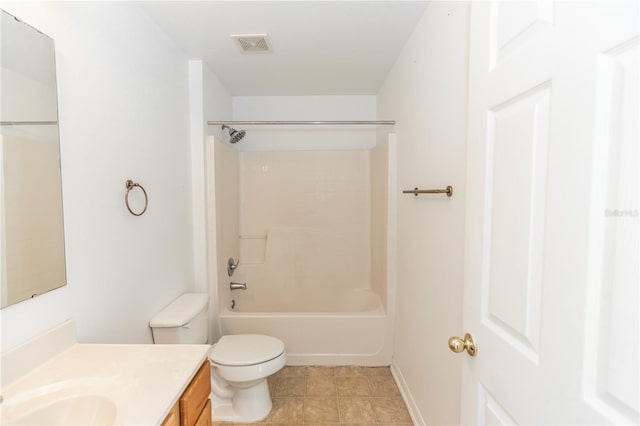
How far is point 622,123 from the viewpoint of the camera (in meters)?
0.49

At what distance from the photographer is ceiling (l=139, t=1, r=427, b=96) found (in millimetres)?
1661

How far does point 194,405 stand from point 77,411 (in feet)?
1.01

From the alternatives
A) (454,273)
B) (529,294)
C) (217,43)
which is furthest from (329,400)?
(217,43)

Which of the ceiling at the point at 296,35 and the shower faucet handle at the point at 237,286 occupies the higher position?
the ceiling at the point at 296,35

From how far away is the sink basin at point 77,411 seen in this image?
33.8 inches

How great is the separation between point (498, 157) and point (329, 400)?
198cm

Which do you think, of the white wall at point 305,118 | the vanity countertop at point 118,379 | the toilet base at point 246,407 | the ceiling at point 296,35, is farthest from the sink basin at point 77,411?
the white wall at point 305,118

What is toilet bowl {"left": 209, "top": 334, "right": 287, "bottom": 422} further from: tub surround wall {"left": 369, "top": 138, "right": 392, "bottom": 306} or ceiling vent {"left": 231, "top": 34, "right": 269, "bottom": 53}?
ceiling vent {"left": 231, "top": 34, "right": 269, "bottom": 53}

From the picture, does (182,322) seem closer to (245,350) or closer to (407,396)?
(245,350)

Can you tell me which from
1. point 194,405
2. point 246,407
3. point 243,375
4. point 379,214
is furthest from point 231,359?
point 379,214

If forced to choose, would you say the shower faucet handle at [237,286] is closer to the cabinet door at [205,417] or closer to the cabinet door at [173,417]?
the cabinet door at [205,417]

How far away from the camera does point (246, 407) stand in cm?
200

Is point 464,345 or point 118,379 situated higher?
point 464,345

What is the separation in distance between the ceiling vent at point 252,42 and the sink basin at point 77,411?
1.89 meters
